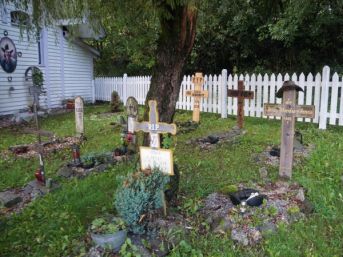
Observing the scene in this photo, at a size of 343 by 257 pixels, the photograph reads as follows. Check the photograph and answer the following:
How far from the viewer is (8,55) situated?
10594 mm

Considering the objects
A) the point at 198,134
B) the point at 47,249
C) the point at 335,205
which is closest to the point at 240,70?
the point at 198,134

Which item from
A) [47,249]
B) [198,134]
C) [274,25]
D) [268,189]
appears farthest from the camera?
[274,25]

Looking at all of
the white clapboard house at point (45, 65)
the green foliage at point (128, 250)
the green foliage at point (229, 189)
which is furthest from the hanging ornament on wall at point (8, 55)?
the green foliage at point (128, 250)

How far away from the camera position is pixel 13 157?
20.1 ft

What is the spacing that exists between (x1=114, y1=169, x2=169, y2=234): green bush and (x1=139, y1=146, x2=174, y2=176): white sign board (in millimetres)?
80

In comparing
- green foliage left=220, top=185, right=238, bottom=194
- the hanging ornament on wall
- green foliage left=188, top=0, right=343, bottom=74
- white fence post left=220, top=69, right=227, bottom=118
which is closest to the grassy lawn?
green foliage left=220, top=185, right=238, bottom=194

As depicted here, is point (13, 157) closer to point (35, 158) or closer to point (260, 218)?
point (35, 158)

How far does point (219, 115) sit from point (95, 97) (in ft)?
26.6

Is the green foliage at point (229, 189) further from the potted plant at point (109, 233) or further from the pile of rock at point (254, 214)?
the potted plant at point (109, 233)

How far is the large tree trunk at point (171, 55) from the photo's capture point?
14.6 feet

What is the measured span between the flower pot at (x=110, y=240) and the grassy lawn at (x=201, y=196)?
0.70 feet

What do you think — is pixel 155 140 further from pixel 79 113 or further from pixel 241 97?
pixel 241 97

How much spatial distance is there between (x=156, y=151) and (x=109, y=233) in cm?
88

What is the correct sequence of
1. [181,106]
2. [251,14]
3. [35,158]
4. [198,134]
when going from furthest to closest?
1. [251,14]
2. [181,106]
3. [198,134]
4. [35,158]
